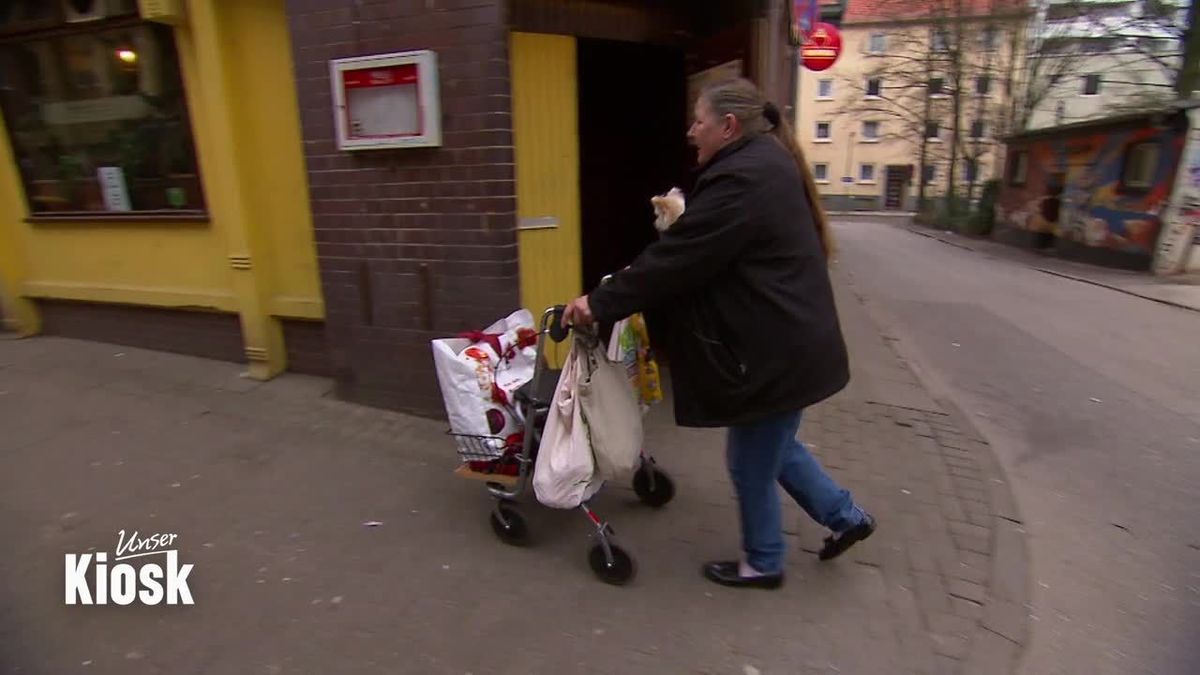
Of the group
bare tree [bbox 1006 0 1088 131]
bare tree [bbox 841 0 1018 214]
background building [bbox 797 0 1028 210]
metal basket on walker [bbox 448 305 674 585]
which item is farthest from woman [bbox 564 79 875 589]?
bare tree [bbox 1006 0 1088 131]

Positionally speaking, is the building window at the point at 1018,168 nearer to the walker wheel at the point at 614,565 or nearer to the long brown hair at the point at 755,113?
the long brown hair at the point at 755,113

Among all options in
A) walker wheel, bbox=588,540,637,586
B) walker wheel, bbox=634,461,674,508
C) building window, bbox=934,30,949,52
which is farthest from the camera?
building window, bbox=934,30,949,52

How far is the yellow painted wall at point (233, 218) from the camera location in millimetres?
4645

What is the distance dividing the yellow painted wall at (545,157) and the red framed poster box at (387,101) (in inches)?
18.9

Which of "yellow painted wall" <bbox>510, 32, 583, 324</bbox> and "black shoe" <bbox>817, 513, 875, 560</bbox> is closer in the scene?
"black shoe" <bbox>817, 513, 875, 560</bbox>

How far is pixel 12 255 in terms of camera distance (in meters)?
6.12

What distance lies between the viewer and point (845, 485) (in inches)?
147

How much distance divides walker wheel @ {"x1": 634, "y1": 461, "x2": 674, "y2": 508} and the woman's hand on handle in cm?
107

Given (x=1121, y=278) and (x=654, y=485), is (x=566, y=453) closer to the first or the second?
(x=654, y=485)

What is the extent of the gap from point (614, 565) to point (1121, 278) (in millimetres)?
13454

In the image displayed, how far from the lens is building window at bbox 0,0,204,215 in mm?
5086

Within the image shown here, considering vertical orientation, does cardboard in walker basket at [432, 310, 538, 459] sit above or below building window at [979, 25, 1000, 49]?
below

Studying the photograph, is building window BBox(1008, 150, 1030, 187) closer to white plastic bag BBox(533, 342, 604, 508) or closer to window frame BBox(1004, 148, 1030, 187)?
window frame BBox(1004, 148, 1030, 187)

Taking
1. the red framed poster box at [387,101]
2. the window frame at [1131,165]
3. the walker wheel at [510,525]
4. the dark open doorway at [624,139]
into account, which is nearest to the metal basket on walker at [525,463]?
the walker wheel at [510,525]
